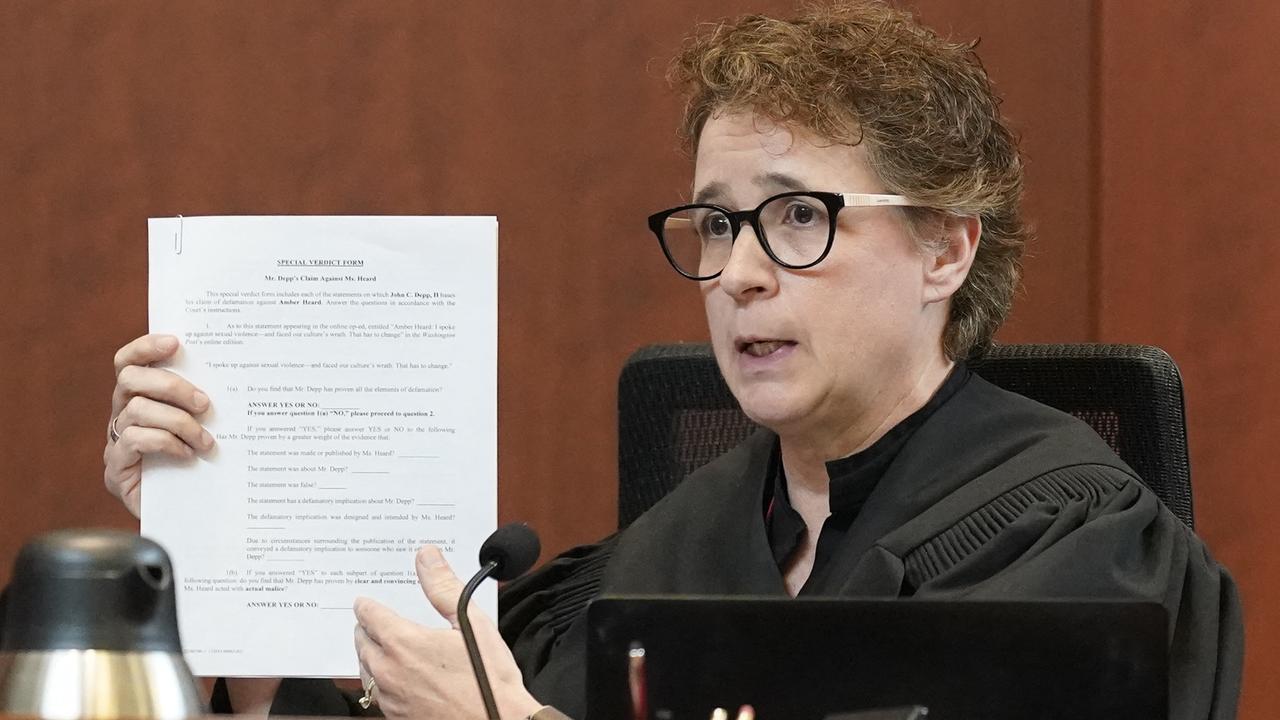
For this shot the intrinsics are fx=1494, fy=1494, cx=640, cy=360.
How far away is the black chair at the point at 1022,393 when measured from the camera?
5.34 ft

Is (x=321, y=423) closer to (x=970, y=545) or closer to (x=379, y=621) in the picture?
(x=379, y=621)

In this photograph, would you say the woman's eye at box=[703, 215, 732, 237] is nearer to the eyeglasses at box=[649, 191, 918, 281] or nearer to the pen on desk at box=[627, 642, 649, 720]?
the eyeglasses at box=[649, 191, 918, 281]

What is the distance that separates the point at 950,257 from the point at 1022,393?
0.20 meters

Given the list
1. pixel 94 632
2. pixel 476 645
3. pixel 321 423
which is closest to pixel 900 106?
pixel 321 423

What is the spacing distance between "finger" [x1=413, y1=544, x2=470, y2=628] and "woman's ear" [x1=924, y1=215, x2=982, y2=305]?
61 centimetres

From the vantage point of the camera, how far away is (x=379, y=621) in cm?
141

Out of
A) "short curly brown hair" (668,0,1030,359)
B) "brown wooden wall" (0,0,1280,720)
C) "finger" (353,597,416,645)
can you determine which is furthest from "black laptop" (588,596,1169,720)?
"brown wooden wall" (0,0,1280,720)

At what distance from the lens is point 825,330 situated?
5.13ft

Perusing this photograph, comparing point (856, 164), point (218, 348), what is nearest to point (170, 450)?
point (218, 348)

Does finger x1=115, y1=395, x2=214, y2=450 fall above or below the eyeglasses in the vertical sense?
below

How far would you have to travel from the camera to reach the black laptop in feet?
2.82

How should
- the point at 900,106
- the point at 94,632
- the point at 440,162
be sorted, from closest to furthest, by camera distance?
the point at 94,632 → the point at 900,106 → the point at 440,162

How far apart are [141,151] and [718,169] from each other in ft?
4.48

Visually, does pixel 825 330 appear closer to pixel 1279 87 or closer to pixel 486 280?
pixel 486 280
